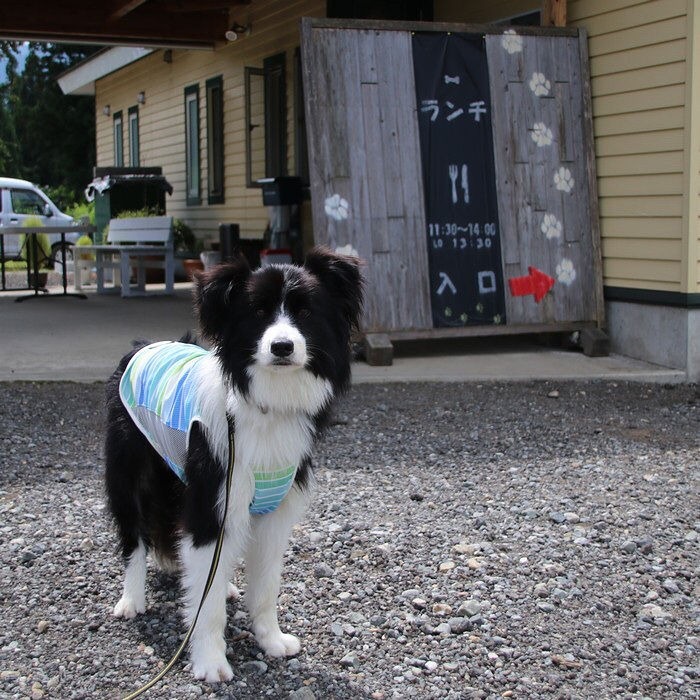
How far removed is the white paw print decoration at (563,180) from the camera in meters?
8.16

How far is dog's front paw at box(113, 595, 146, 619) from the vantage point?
136 inches

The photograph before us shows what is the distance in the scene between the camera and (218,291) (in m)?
2.85

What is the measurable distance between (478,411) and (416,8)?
598cm

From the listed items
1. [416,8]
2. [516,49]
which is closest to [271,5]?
[416,8]

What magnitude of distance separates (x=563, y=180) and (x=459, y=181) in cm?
93

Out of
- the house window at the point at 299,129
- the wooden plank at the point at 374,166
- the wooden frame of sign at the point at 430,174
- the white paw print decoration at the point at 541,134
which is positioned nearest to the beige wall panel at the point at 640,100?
the wooden frame of sign at the point at 430,174

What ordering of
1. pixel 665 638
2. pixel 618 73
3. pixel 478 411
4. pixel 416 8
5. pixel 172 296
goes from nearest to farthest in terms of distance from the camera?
pixel 665 638 → pixel 478 411 → pixel 618 73 → pixel 416 8 → pixel 172 296

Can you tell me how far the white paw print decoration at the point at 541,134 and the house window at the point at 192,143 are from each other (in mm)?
9335

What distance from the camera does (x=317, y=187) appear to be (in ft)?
24.7

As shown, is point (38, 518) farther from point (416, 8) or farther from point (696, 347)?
point (416, 8)

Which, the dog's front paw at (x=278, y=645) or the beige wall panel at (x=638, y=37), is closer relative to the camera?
the dog's front paw at (x=278, y=645)

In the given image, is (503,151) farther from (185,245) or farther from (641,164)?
(185,245)

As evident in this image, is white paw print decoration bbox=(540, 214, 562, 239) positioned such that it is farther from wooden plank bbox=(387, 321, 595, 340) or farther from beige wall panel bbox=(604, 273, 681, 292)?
wooden plank bbox=(387, 321, 595, 340)

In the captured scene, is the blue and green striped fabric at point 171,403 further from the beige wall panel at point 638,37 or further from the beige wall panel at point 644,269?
the beige wall panel at point 638,37
